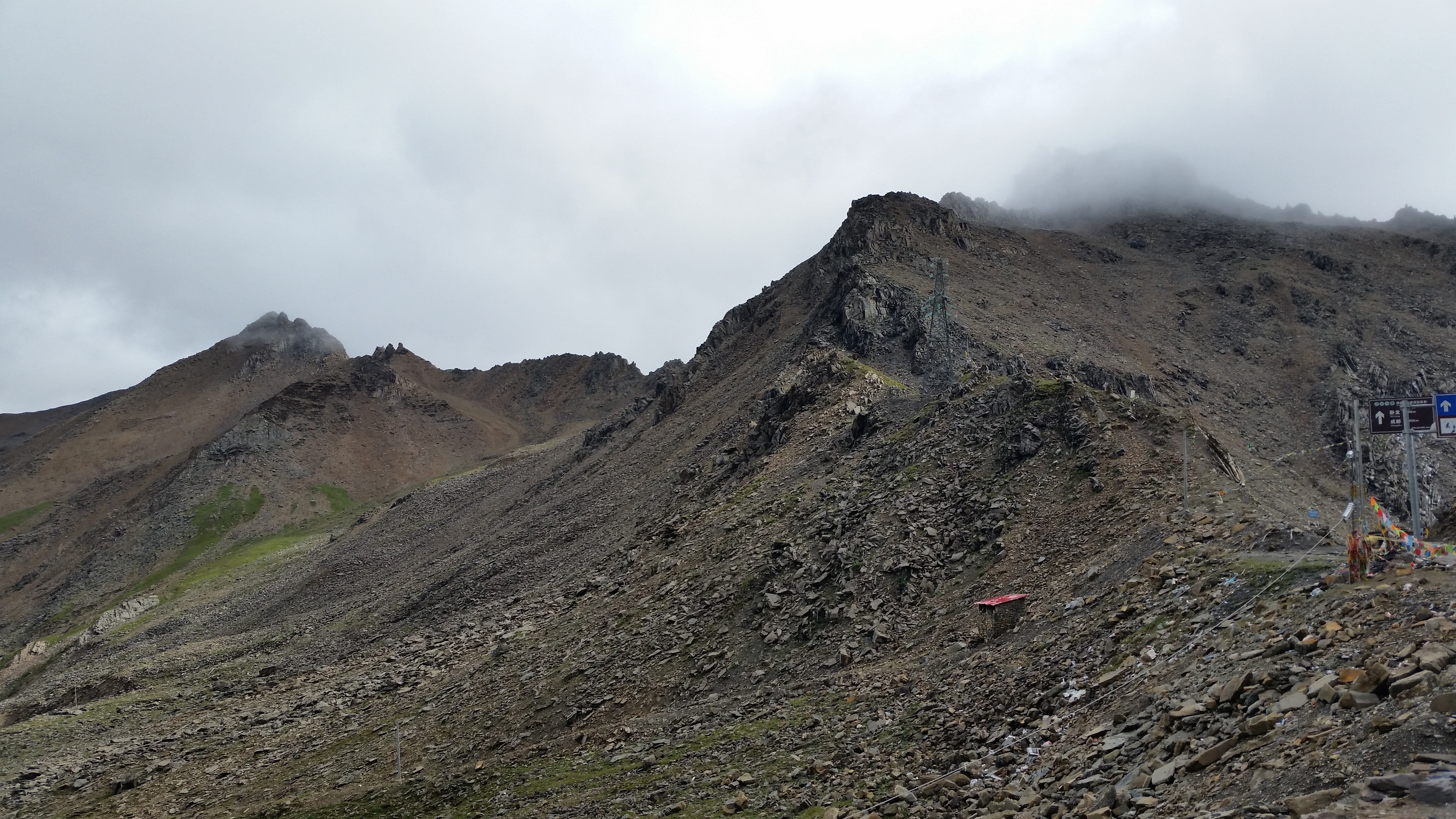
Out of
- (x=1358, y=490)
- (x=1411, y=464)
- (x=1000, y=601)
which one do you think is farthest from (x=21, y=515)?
(x=1411, y=464)

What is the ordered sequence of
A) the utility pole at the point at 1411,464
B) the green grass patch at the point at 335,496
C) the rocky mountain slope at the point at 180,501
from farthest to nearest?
the green grass patch at the point at 335,496 < the rocky mountain slope at the point at 180,501 < the utility pole at the point at 1411,464

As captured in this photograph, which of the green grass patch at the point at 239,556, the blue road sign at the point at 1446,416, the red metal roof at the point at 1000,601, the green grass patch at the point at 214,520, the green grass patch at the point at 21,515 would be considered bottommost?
the red metal roof at the point at 1000,601

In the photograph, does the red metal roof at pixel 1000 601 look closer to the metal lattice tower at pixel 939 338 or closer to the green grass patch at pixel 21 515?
the metal lattice tower at pixel 939 338

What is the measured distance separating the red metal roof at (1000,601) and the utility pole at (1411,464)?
35.8 feet

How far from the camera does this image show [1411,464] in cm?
2264

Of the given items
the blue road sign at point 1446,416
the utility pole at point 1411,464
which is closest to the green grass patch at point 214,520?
the utility pole at point 1411,464

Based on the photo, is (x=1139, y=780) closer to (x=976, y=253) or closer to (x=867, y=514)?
(x=867, y=514)

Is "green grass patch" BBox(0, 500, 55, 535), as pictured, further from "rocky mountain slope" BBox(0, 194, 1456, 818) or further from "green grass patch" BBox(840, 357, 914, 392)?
"green grass patch" BBox(840, 357, 914, 392)

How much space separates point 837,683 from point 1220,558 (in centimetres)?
1366

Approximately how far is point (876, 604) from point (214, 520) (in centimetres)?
15301

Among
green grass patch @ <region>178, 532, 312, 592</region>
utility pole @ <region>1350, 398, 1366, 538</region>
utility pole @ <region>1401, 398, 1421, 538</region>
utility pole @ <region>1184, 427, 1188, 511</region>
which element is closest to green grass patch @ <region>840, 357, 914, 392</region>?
utility pole @ <region>1184, 427, 1188, 511</region>

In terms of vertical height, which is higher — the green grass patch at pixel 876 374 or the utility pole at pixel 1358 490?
the green grass patch at pixel 876 374

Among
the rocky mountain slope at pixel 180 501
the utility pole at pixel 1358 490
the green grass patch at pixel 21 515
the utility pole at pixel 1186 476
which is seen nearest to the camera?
the utility pole at pixel 1358 490

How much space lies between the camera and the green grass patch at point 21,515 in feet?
593
